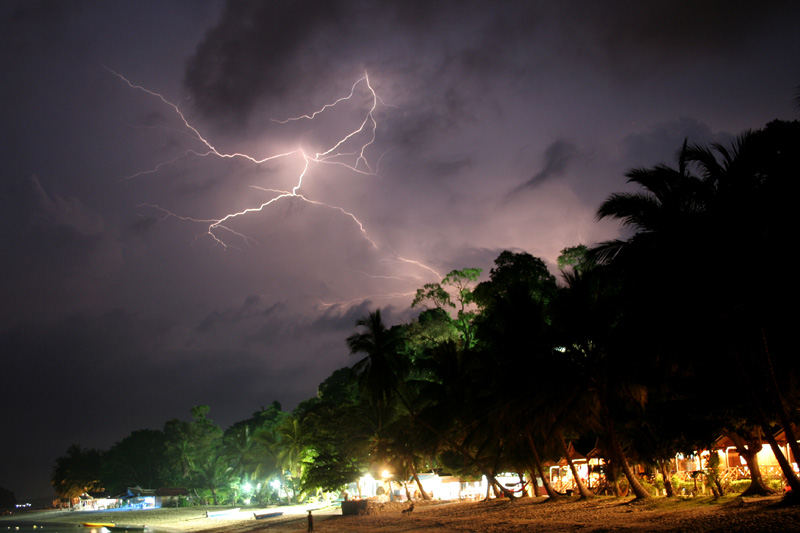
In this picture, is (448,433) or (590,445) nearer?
(590,445)

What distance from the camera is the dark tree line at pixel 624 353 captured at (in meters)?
13.4

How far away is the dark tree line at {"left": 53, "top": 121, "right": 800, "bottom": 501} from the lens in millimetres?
13445

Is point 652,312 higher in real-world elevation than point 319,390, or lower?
lower

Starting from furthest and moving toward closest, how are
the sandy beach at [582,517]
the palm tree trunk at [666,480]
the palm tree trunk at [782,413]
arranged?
1. the palm tree trunk at [666,480]
2. the sandy beach at [582,517]
3. the palm tree trunk at [782,413]

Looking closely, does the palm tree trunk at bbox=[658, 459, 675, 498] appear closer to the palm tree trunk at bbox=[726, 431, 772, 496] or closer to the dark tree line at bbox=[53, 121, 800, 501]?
the dark tree line at bbox=[53, 121, 800, 501]

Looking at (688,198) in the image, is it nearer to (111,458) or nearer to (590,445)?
(590,445)

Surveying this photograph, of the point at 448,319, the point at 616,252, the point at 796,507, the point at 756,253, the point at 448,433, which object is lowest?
the point at 796,507

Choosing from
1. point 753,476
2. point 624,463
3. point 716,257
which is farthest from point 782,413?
point 624,463

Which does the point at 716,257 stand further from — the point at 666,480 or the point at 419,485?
the point at 419,485

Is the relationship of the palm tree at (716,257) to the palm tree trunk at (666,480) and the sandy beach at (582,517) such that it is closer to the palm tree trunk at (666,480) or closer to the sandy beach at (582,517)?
the sandy beach at (582,517)

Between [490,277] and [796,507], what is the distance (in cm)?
2543

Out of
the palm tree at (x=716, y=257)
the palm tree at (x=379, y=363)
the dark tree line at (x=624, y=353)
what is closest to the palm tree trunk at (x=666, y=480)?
the dark tree line at (x=624, y=353)

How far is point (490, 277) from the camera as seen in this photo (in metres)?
37.1

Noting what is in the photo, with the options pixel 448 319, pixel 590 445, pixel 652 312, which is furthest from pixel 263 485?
pixel 652 312
